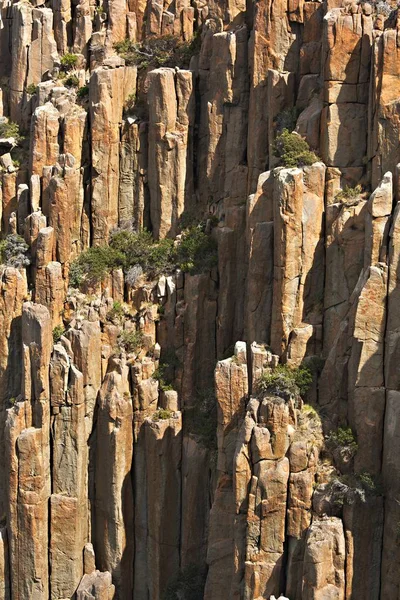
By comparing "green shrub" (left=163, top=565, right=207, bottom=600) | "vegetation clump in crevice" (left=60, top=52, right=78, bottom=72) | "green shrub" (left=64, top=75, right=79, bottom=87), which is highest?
"vegetation clump in crevice" (left=60, top=52, right=78, bottom=72)

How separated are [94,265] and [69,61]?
395 inches

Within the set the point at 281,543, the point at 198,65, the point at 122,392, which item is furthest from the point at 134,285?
the point at 281,543

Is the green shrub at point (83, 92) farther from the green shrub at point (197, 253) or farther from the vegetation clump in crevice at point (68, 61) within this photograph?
the green shrub at point (197, 253)

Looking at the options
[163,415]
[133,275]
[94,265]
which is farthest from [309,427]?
[94,265]

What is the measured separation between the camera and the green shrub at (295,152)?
5603 centimetres

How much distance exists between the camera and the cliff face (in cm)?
5284

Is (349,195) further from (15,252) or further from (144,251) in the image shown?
(15,252)

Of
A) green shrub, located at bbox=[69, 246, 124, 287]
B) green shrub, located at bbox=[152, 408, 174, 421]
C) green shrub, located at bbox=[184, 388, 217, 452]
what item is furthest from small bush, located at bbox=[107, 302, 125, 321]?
green shrub, located at bbox=[184, 388, 217, 452]

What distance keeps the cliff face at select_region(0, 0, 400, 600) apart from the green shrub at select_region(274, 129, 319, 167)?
32cm

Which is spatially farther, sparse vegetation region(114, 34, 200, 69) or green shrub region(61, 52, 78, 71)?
green shrub region(61, 52, 78, 71)

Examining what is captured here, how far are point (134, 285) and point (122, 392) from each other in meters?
4.70

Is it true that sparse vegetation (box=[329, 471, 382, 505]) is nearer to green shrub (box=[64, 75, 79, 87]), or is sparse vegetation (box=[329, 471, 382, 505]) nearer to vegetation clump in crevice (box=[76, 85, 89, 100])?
vegetation clump in crevice (box=[76, 85, 89, 100])

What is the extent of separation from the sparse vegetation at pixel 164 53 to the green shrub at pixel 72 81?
2.36 metres

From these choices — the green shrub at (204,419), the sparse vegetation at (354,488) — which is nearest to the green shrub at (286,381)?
the sparse vegetation at (354,488)
